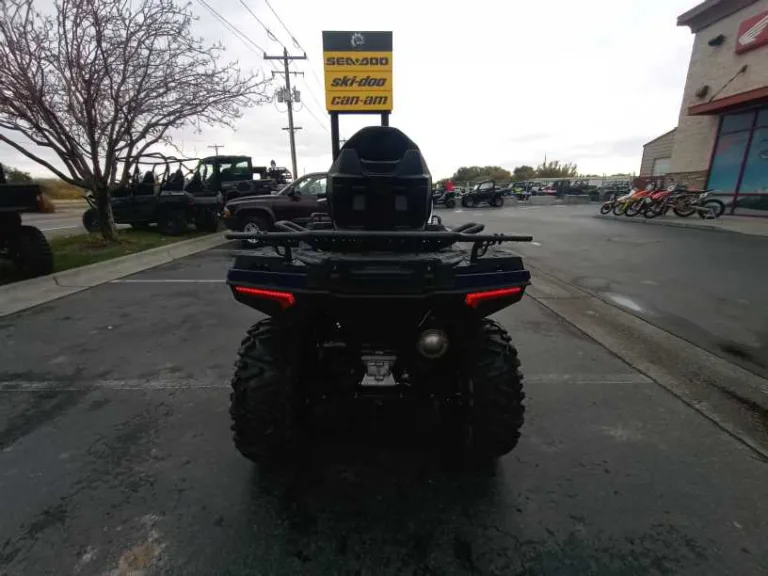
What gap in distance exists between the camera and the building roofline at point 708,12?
1491 centimetres

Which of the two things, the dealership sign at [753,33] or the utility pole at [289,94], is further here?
the utility pole at [289,94]

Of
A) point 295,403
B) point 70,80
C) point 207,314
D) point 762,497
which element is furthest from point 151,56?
point 762,497

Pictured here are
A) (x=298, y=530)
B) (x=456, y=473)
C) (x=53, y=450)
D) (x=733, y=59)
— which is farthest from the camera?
(x=733, y=59)

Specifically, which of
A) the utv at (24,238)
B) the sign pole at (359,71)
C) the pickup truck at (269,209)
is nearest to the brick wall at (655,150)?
the sign pole at (359,71)

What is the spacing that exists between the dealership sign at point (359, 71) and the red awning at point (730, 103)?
39.9ft

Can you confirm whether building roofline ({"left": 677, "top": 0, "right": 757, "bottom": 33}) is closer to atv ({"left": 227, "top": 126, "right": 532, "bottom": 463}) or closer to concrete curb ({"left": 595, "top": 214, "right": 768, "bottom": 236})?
concrete curb ({"left": 595, "top": 214, "right": 768, "bottom": 236})

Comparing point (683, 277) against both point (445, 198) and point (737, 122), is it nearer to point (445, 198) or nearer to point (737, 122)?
point (737, 122)

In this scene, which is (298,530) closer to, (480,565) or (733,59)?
(480,565)

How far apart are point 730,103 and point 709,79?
315 centimetres

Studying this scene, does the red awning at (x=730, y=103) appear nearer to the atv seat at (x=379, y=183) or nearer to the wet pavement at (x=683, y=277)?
the wet pavement at (x=683, y=277)

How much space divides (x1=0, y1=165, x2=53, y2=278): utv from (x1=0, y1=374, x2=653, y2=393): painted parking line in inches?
136

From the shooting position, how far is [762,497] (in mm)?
1891

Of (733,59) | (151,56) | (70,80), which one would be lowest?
(70,80)

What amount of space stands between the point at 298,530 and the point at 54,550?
0.98 meters
